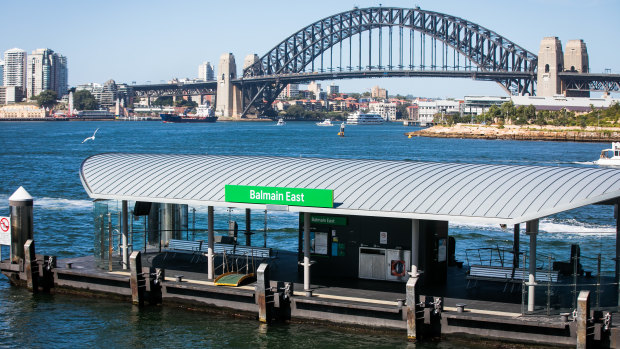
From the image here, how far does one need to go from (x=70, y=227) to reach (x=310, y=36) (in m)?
145

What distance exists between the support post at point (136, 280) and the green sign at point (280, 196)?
2436 mm

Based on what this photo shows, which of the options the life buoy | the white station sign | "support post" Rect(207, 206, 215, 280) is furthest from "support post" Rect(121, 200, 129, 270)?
the life buoy

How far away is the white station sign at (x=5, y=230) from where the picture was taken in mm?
19719

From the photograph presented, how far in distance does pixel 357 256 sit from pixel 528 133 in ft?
347

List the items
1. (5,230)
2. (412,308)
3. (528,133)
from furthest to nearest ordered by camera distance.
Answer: (528,133), (5,230), (412,308)

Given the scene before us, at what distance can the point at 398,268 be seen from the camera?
1700 centimetres

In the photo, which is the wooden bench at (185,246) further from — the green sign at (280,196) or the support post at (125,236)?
the green sign at (280,196)

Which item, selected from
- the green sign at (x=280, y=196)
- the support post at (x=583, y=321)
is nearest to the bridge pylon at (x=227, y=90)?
the green sign at (x=280, y=196)

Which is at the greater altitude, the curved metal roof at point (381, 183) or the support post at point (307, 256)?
the curved metal roof at point (381, 183)

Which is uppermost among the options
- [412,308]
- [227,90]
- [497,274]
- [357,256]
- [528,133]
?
[227,90]

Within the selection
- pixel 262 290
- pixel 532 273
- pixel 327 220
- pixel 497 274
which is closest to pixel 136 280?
pixel 262 290

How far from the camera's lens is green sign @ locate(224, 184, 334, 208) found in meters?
15.9

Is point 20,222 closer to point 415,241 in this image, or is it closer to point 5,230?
point 5,230

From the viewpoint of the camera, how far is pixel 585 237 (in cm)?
3142
